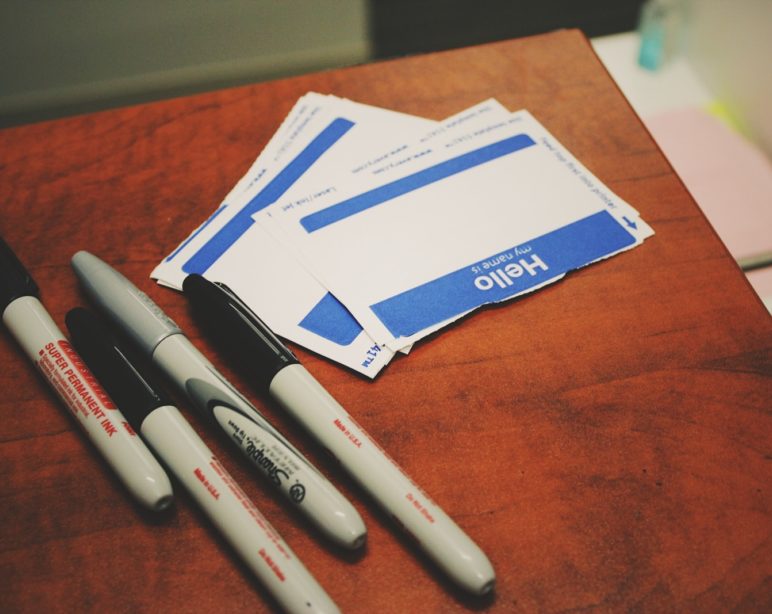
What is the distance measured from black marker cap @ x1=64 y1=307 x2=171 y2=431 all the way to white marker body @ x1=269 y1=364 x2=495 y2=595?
78mm

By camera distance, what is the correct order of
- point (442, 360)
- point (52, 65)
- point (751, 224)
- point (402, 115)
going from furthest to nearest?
point (52, 65) → point (751, 224) → point (402, 115) → point (442, 360)

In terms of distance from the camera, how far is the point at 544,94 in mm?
682

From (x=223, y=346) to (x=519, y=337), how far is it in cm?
21

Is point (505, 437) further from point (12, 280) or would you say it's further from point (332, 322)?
point (12, 280)

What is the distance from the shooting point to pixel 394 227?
0.58 metres

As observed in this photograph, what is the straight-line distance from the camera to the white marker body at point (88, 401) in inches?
16.8

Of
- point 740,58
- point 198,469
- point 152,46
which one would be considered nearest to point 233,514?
point 198,469

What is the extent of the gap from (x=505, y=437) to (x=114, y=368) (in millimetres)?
256

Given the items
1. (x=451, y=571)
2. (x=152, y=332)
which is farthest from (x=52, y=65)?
(x=451, y=571)

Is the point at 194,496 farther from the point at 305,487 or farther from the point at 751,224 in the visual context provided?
the point at 751,224

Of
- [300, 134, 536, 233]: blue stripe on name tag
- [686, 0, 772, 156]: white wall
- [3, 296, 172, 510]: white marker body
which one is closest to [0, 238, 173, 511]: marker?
[3, 296, 172, 510]: white marker body

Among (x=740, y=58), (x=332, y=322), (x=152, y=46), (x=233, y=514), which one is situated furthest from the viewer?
(x=152, y=46)

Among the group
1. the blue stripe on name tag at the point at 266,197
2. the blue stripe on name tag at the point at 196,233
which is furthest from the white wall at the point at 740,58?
the blue stripe on name tag at the point at 196,233

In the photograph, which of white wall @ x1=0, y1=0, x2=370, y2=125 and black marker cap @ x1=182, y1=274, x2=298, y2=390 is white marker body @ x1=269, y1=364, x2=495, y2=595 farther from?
white wall @ x1=0, y1=0, x2=370, y2=125
